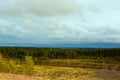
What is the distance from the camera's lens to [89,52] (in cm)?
13175

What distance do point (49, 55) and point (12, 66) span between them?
284 ft

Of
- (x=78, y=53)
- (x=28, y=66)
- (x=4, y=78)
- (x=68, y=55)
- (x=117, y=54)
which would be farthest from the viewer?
(x=78, y=53)

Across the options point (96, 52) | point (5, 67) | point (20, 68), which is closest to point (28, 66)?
point (20, 68)

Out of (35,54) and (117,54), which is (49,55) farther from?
(117,54)

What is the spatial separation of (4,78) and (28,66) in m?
25.1

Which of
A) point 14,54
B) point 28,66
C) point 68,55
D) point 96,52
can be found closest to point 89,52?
point 96,52

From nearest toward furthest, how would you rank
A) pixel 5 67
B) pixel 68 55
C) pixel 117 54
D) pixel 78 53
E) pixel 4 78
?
pixel 4 78 < pixel 5 67 < pixel 117 54 < pixel 68 55 < pixel 78 53

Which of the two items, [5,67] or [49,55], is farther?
[49,55]

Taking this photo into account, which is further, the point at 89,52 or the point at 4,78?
the point at 89,52

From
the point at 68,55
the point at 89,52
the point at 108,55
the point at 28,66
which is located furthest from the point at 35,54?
the point at 28,66

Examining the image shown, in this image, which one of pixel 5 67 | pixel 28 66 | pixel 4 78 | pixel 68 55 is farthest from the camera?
pixel 68 55

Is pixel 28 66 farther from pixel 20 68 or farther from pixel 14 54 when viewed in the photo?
pixel 14 54

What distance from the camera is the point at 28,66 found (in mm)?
41500

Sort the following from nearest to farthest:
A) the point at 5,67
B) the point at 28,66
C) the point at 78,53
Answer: the point at 5,67, the point at 28,66, the point at 78,53
